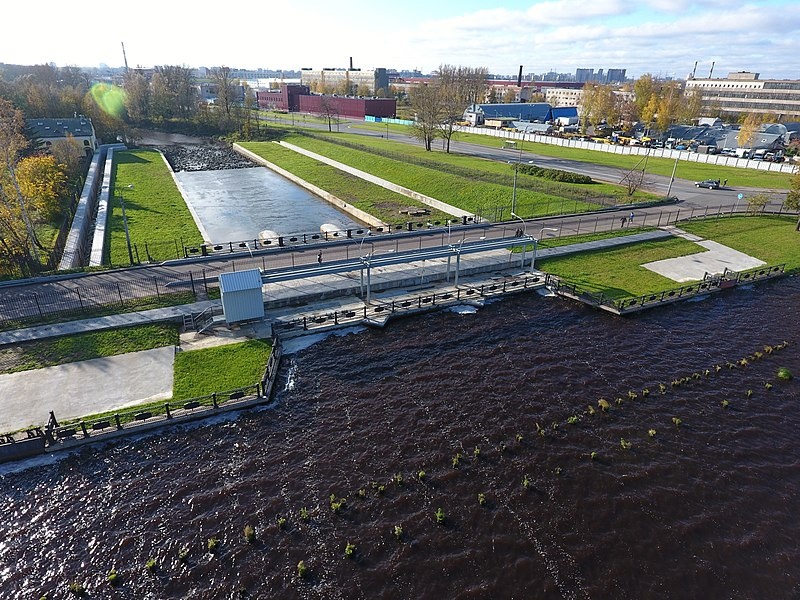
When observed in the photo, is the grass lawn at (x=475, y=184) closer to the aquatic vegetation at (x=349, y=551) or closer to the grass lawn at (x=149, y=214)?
the grass lawn at (x=149, y=214)

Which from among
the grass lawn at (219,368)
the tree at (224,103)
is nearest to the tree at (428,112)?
the tree at (224,103)

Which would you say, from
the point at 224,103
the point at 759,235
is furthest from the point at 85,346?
the point at 224,103

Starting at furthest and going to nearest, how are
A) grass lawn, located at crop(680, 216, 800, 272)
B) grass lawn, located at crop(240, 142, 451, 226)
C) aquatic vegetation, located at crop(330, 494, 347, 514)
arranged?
grass lawn, located at crop(240, 142, 451, 226), grass lawn, located at crop(680, 216, 800, 272), aquatic vegetation, located at crop(330, 494, 347, 514)

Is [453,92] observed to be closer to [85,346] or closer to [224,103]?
[224,103]

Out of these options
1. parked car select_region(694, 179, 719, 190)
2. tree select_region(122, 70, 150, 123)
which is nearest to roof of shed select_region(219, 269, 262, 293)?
parked car select_region(694, 179, 719, 190)

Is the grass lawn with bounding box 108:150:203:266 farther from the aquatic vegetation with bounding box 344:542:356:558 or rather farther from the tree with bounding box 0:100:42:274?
the aquatic vegetation with bounding box 344:542:356:558

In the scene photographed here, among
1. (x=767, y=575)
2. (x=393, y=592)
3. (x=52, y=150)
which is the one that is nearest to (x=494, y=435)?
(x=393, y=592)
